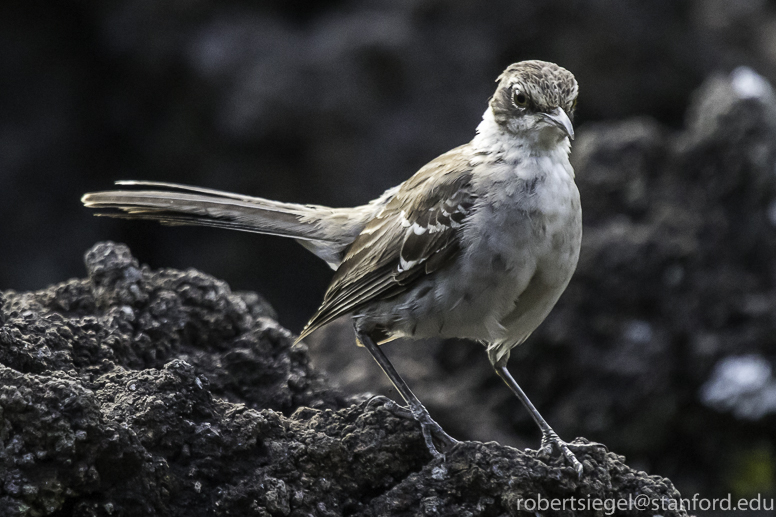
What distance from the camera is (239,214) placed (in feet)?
16.3

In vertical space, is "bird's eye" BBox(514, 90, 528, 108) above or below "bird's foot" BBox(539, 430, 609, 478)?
above

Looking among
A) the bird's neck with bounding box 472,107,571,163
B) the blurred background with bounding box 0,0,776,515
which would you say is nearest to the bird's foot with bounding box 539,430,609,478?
the bird's neck with bounding box 472,107,571,163

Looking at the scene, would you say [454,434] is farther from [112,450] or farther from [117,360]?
[112,450]

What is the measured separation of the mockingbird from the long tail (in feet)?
0.08

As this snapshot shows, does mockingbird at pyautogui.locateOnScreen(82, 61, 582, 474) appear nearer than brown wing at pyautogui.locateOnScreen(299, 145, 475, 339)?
Yes

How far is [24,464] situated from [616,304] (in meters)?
4.53

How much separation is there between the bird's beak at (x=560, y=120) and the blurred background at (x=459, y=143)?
7.80 ft

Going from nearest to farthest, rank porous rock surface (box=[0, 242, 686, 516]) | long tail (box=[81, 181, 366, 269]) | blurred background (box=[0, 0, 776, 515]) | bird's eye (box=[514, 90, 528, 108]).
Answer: porous rock surface (box=[0, 242, 686, 516]) → bird's eye (box=[514, 90, 528, 108]) → long tail (box=[81, 181, 366, 269]) → blurred background (box=[0, 0, 776, 515])

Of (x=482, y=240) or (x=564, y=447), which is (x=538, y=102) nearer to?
(x=482, y=240)

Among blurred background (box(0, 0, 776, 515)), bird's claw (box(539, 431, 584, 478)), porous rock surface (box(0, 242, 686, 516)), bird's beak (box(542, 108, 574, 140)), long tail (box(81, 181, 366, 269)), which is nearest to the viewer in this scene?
porous rock surface (box(0, 242, 686, 516))

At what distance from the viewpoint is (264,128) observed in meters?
8.93

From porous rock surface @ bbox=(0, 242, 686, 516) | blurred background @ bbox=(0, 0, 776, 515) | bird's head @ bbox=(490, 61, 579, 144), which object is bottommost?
porous rock surface @ bbox=(0, 242, 686, 516)

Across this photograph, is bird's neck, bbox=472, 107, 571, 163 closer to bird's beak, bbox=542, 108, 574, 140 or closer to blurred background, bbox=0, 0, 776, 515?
bird's beak, bbox=542, 108, 574, 140

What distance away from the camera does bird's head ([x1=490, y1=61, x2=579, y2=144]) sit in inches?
163
